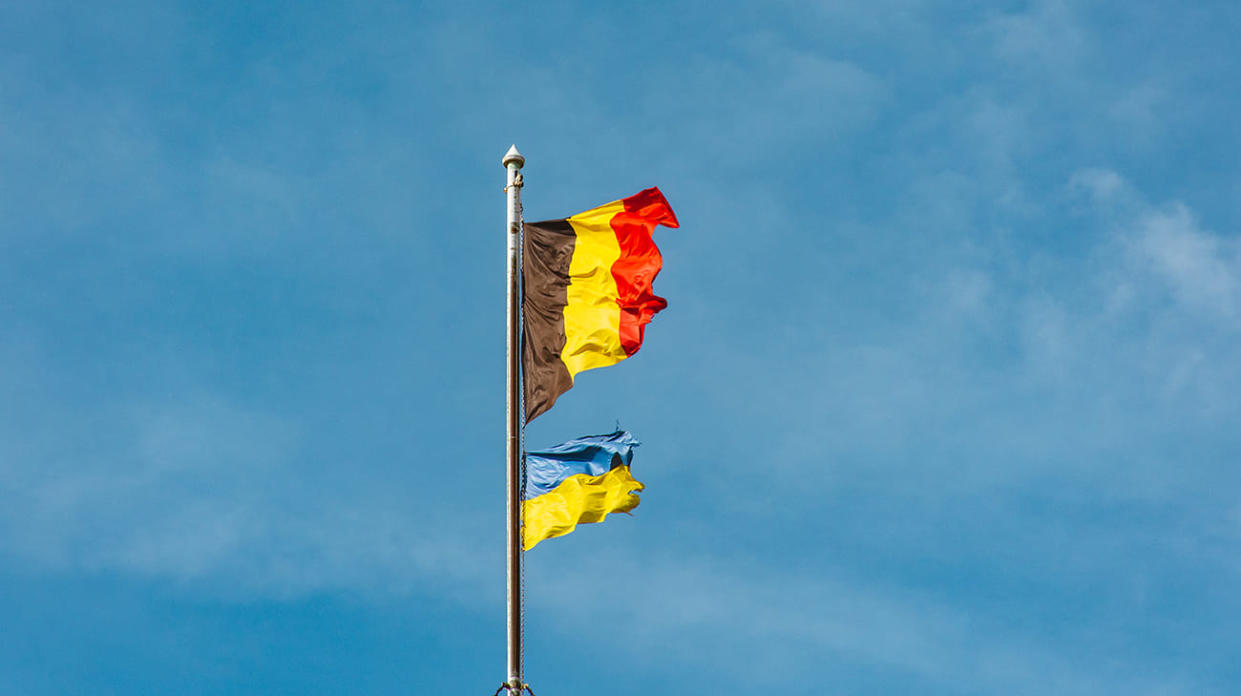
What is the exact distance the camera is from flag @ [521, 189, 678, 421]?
95.7 ft

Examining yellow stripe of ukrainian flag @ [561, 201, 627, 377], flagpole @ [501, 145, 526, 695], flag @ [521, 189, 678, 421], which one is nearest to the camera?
flagpole @ [501, 145, 526, 695]

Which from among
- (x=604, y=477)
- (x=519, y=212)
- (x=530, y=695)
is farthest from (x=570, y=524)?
(x=519, y=212)

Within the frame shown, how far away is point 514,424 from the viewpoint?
91.5 ft

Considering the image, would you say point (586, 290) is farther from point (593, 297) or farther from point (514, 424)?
point (514, 424)

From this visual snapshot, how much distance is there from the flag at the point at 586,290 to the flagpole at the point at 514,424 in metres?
0.47

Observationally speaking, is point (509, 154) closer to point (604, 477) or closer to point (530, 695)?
point (604, 477)

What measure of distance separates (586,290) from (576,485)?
3.92 metres

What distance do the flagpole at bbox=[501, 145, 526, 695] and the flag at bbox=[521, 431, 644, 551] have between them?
18.4 inches

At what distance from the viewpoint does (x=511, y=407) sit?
91.7 feet

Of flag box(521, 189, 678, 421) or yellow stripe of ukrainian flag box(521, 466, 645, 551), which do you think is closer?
yellow stripe of ukrainian flag box(521, 466, 645, 551)

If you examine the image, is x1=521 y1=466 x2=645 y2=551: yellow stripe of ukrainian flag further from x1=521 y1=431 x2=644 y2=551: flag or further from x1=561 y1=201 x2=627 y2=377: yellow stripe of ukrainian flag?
x1=561 y1=201 x2=627 y2=377: yellow stripe of ukrainian flag

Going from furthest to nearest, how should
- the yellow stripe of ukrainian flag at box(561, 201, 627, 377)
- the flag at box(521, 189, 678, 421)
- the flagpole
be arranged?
the yellow stripe of ukrainian flag at box(561, 201, 627, 377)
the flag at box(521, 189, 678, 421)
the flagpole

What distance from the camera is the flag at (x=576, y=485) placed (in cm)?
2812

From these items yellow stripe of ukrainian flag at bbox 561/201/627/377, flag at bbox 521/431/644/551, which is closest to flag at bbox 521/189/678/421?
yellow stripe of ukrainian flag at bbox 561/201/627/377
